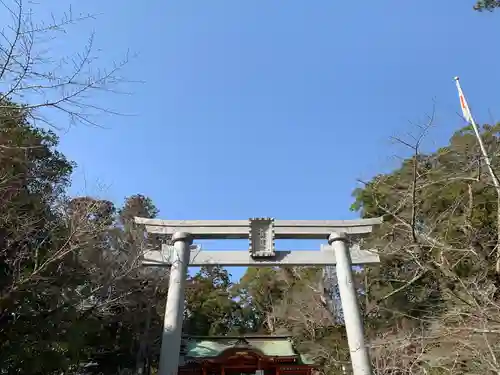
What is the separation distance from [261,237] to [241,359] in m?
6.25

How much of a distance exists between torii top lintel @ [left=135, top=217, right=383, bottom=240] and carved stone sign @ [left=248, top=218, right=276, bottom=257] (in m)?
0.12

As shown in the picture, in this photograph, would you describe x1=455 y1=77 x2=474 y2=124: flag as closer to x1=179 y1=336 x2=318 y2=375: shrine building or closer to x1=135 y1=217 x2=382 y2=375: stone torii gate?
x1=135 y1=217 x2=382 y2=375: stone torii gate

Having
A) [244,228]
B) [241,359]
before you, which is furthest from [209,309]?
[244,228]

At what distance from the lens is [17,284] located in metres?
6.60

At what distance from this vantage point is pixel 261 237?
10.6 meters

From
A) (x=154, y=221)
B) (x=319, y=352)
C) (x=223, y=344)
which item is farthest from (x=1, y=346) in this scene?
(x=319, y=352)

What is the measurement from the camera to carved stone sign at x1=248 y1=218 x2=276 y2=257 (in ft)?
34.0

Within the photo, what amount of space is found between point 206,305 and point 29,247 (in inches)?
603

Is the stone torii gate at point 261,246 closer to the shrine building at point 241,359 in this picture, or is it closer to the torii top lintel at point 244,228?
the torii top lintel at point 244,228

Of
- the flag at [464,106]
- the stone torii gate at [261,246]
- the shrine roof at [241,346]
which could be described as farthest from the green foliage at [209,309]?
the flag at [464,106]

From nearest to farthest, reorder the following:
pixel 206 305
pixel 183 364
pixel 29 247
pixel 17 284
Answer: pixel 17 284
pixel 29 247
pixel 183 364
pixel 206 305

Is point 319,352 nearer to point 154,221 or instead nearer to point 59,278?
point 154,221

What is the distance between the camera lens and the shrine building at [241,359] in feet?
46.7

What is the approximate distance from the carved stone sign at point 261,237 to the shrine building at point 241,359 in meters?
5.47
